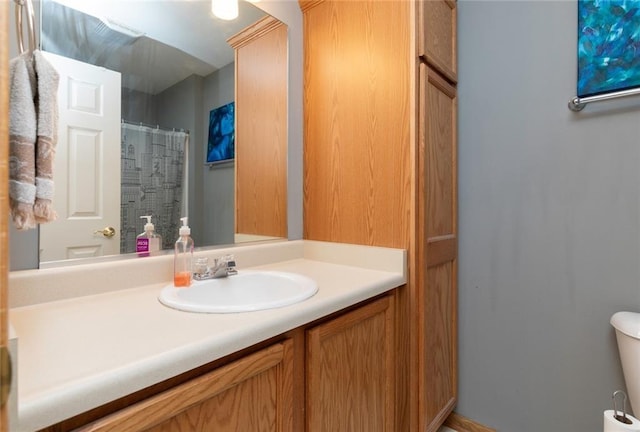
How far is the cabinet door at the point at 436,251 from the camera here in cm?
127

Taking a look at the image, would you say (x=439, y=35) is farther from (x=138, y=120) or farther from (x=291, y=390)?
(x=291, y=390)

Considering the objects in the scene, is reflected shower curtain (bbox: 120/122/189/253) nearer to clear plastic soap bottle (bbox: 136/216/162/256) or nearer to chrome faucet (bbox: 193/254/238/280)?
clear plastic soap bottle (bbox: 136/216/162/256)

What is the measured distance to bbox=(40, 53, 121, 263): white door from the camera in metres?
0.94

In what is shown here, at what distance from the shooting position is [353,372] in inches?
40.4

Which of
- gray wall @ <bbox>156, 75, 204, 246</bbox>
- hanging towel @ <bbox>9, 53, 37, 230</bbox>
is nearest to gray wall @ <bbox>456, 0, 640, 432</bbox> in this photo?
gray wall @ <bbox>156, 75, 204, 246</bbox>

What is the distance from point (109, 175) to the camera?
1.03 m

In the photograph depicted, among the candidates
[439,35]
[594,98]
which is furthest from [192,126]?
[594,98]

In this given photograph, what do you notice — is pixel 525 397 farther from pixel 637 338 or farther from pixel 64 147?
pixel 64 147

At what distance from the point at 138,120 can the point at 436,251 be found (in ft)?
3.99

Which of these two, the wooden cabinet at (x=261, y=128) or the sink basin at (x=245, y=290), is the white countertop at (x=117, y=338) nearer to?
the sink basin at (x=245, y=290)

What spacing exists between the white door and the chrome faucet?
254 mm

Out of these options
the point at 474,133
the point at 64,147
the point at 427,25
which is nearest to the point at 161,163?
the point at 64,147

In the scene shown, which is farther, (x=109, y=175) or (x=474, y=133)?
(x=474, y=133)

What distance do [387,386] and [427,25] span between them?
1.37 meters
